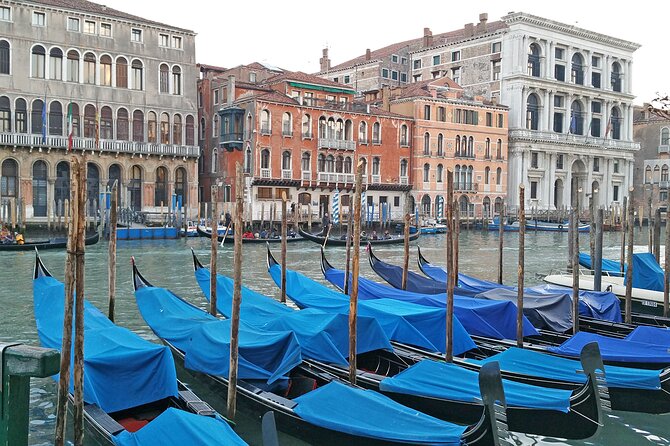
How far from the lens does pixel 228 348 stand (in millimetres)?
5574

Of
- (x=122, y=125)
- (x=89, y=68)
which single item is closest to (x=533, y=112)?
(x=122, y=125)

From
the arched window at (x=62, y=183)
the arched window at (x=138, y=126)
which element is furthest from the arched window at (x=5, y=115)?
the arched window at (x=138, y=126)

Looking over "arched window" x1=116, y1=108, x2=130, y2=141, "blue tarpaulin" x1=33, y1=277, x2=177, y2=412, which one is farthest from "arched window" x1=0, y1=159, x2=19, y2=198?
"blue tarpaulin" x1=33, y1=277, x2=177, y2=412

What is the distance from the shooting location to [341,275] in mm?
10070

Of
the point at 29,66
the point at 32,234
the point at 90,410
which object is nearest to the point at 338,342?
the point at 90,410

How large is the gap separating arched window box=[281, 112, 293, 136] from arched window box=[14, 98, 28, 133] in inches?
331

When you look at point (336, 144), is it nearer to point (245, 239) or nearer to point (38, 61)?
point (245, 239)

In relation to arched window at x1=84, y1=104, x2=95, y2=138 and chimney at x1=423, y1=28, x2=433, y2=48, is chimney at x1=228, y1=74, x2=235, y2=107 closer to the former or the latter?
arched window at x1=84, y1=104, x2=95, y2=138

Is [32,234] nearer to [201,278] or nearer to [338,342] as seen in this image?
[201,278]

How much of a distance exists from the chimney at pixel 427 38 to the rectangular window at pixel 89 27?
19073 mm

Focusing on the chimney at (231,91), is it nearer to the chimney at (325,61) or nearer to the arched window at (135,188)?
the arched window at (135,188)

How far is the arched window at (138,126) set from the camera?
24141 mm

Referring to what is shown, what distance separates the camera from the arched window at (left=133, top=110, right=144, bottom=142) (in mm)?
24141

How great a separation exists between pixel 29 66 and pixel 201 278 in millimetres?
16389
